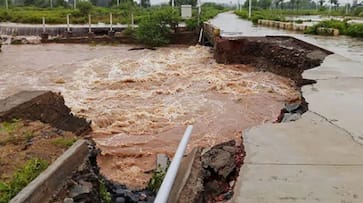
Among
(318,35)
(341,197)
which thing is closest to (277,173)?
(341,197)

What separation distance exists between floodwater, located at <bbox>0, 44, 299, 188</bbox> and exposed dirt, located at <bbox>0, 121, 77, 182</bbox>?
3.65 feet

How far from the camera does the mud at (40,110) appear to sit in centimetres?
646

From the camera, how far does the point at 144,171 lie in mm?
6594

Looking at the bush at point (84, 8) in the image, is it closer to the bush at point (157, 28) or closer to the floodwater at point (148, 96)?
the bush at point (157, 28)

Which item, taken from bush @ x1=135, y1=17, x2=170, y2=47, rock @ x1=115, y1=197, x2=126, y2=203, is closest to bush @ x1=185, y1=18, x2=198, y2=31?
bush @ x1=135, y1=17, x2=170, y2=47

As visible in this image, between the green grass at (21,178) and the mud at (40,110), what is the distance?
202cm

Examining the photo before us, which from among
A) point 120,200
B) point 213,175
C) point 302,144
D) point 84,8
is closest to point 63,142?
point 120,200

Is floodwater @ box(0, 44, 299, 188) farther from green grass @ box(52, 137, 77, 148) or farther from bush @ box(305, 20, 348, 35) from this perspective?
bush @ box(305, 20, 348, 35)

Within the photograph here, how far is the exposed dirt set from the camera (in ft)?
15.2

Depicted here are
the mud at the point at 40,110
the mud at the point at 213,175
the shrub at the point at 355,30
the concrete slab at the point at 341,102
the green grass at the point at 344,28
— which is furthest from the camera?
the green grass at the point at 344,28

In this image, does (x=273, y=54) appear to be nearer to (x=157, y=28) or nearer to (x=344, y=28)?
(x=344, y=28)

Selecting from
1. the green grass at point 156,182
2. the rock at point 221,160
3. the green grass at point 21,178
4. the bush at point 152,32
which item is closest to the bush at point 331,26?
the bush at point 152,32

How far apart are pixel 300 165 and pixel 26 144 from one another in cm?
325

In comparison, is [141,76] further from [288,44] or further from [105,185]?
[105,185]
